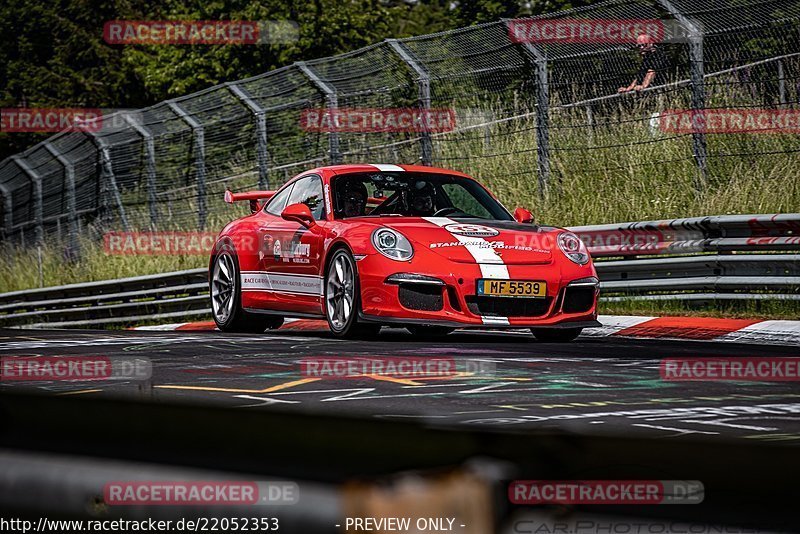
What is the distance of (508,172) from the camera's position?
15.2 m

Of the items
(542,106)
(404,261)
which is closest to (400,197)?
(404,261)

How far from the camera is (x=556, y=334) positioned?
9211 millimetres

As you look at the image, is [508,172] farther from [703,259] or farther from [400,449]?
[400,449]

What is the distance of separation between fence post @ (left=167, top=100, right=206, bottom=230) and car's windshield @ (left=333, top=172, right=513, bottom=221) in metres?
8.63

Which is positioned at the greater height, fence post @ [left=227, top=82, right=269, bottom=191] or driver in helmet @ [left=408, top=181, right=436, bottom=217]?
fence post @ [left=227, top=82, right=269, bottom=191]

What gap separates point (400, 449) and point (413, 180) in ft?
28.0

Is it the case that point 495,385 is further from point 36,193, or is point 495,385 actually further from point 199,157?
Answer: point 36,193

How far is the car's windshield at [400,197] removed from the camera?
9.81 meters

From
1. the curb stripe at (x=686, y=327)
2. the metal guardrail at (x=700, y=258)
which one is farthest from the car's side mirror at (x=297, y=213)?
the metal guardrail at (x=700, y=258)

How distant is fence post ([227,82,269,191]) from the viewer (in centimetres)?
1700

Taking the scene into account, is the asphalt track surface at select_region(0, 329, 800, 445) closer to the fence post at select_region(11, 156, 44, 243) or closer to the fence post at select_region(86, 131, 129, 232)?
the fence post at select_region(86, 131, 129, 232)

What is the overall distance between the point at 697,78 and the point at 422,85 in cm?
353

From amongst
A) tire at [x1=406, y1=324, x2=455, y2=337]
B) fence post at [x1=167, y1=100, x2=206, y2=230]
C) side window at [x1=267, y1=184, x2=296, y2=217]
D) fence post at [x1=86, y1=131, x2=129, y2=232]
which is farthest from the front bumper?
fence post at [x1=86, y1=131, x2=129, y2=232]

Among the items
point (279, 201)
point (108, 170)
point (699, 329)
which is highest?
point (108, 170)
